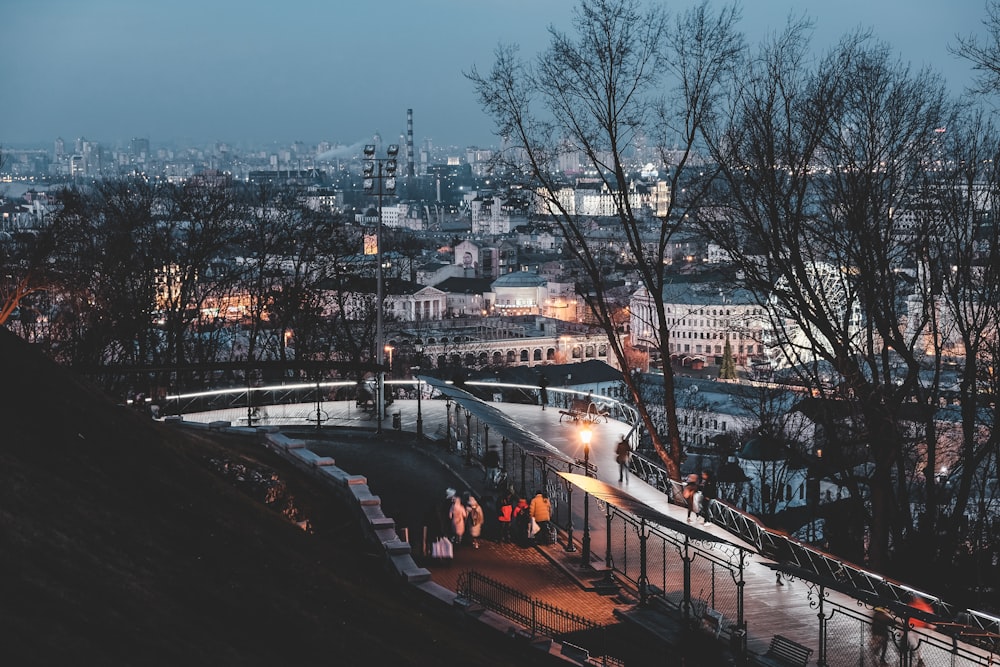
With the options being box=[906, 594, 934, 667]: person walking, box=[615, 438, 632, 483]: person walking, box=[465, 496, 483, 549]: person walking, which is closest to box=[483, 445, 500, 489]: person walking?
box=[615, 438, 632, 483]: person walking

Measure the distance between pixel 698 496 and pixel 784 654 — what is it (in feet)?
11.2

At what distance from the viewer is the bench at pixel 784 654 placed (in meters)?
9.52

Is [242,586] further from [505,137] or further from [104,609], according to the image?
[505,137]

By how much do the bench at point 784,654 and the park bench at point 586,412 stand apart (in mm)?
8763

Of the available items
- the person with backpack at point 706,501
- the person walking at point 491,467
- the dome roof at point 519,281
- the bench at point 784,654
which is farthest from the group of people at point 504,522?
the dome roof at point 519,281

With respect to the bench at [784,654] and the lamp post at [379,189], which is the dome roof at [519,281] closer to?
the lamp post at [379,189]

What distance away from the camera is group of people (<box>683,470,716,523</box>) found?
12.9m

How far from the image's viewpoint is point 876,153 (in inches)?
473

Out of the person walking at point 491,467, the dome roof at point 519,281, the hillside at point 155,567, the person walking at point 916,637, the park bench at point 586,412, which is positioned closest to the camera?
the hillside at point 155,567

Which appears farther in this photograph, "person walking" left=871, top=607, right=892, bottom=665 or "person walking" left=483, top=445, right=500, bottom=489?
"person walking" left=483, top=445, right=500, bottom=489

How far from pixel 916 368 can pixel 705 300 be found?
3348 inches

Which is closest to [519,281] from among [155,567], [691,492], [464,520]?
[691,492]

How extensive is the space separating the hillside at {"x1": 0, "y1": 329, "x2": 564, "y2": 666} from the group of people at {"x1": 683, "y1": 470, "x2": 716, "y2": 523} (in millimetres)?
3686

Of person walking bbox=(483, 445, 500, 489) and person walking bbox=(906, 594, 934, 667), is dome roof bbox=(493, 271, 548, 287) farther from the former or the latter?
person walking bbox=(906, 594, 934, 667)
